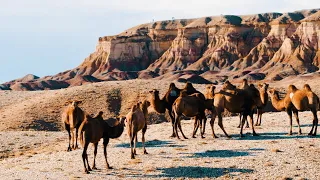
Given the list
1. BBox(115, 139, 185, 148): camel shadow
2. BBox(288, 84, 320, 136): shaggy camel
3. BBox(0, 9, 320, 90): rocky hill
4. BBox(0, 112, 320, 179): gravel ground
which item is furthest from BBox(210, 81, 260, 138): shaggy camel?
BBox(0, 9, 320, 90): rocky hill

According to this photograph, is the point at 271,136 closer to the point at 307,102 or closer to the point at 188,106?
the point at 307,102

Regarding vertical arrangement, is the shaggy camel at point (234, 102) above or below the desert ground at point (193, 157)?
above

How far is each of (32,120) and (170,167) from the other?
32.7 meters

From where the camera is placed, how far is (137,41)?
193 m

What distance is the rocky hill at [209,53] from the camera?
15025cm

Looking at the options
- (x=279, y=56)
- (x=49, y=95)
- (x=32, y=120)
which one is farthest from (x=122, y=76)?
(x=32, y=120)

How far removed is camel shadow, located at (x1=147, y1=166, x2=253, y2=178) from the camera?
17.1m

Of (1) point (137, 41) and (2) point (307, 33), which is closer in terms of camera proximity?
(2) point (307, 33)

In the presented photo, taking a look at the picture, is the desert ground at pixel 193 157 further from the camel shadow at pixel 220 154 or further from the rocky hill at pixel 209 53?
the rocky hill at pixel 209 53

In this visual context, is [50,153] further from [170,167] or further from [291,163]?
[291,163]

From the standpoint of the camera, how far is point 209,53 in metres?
182

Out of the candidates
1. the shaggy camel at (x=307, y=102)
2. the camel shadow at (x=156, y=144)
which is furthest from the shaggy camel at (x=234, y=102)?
the camel shadow at (x=156, y=144)

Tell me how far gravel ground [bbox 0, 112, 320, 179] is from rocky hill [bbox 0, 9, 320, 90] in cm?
10892

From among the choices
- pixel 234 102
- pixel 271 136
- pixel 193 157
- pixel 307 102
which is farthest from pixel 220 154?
pixel 307 102
